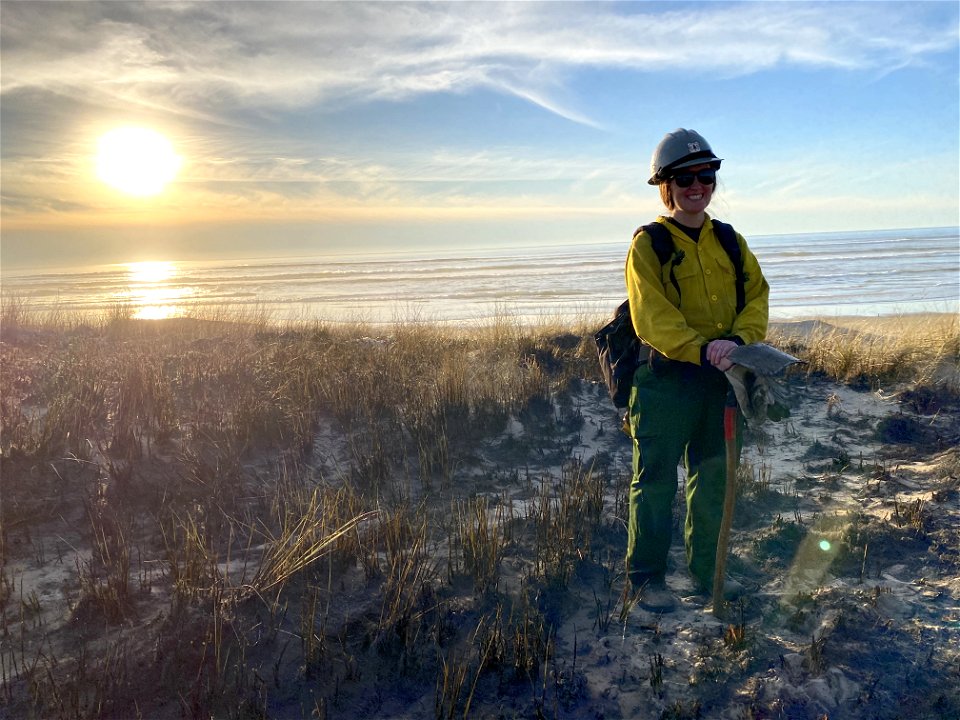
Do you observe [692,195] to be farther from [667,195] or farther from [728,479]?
[728,479]

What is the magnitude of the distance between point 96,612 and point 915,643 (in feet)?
12.7

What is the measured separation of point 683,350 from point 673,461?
2.15ft

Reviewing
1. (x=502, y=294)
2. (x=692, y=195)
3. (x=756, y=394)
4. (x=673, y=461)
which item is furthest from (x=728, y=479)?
(x=502, y=294)

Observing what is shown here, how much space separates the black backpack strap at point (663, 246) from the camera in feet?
9.94

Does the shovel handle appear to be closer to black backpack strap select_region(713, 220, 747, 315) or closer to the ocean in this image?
black backpack strap select_region(713, 220, 747, 315)

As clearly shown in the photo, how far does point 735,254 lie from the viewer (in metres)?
3.16

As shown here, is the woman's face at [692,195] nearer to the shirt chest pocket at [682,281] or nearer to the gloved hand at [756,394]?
the shirt chest pocket at [682,281]

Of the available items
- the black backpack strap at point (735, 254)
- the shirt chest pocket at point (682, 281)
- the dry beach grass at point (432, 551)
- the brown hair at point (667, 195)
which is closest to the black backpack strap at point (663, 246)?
the shirt chest pocket at point (682, 281)

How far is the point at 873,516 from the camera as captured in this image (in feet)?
13.7

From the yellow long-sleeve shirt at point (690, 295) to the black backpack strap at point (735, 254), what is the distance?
21 millimetres

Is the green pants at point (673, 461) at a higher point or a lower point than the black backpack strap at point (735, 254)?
lower

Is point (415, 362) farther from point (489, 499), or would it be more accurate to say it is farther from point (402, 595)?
point (402, 595)

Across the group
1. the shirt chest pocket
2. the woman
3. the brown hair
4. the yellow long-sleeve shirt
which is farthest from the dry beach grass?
the brown hair

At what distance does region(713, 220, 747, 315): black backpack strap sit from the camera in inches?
124
